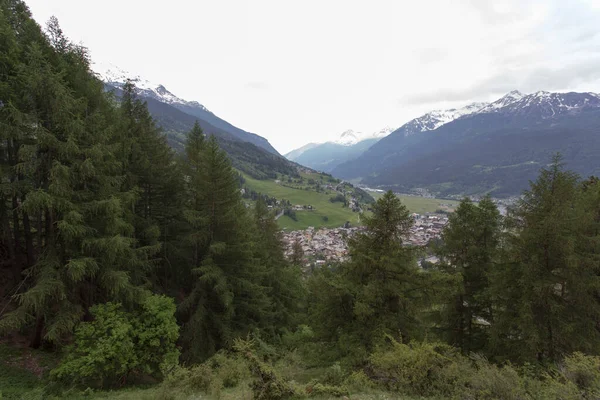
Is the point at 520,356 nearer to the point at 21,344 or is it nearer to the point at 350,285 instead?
the point at 350,285

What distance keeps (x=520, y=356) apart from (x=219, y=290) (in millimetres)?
14525

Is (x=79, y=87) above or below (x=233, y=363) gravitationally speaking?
above

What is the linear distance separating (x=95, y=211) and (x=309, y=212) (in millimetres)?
142280

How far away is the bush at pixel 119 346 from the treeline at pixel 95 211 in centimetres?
52

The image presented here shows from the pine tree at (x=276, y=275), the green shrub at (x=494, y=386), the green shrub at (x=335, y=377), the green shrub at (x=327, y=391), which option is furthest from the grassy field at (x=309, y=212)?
the green shrub at (x=494, y=386)

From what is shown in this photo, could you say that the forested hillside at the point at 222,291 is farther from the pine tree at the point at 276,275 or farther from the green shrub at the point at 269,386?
the pine tree at the point at 276,275

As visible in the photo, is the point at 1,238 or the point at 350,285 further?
the point at 1,238

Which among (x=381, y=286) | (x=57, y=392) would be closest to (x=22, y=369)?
(x=57, y=392)

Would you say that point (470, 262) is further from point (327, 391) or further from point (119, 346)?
point (119, 346)

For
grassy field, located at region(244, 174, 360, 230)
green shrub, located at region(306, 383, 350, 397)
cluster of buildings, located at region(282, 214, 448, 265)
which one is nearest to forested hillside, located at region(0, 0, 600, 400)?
green shrub, located at region(306, 383, 350, 397)

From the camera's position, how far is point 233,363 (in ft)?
40.0

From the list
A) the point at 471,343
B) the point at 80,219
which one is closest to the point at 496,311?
the point at 471,343

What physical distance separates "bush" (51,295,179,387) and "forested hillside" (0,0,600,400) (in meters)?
0.07

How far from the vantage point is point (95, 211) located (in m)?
12.1
